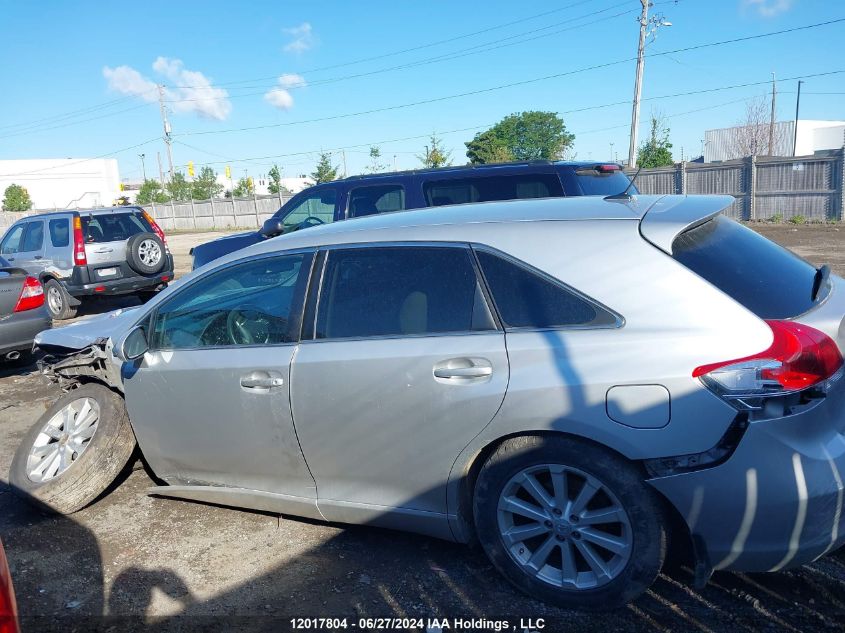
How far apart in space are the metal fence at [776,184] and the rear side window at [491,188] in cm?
1283

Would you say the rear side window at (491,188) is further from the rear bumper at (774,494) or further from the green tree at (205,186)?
the green tree at (205,186)

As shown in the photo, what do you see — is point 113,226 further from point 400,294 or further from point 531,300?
point 531,300

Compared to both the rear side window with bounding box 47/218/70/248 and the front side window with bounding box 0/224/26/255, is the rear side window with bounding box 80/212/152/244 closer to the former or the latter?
the rear side window with bounding box 47/218/70/248

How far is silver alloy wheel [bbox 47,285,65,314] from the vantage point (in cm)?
1129

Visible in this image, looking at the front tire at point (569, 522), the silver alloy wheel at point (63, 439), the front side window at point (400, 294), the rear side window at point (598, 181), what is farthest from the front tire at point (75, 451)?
the rear side window at point (598, 181)

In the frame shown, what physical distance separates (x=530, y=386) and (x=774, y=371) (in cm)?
90

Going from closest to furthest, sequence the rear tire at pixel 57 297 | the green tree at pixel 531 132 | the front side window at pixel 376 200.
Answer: the front side window at pixel 376 200 < the rear tire at pixel 57 297 < the green tree at pixel 531 132

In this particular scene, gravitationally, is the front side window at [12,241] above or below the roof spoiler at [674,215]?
below

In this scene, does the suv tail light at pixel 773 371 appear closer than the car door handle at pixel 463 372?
Yes

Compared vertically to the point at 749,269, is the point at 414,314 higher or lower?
lower

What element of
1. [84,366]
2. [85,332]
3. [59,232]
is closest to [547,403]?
[84,366]

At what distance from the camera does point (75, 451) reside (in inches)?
170

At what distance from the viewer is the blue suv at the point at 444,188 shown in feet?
24.6

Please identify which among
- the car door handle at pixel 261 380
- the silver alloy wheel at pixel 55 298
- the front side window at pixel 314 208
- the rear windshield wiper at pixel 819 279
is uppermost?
the front side window at pixel 314 208
